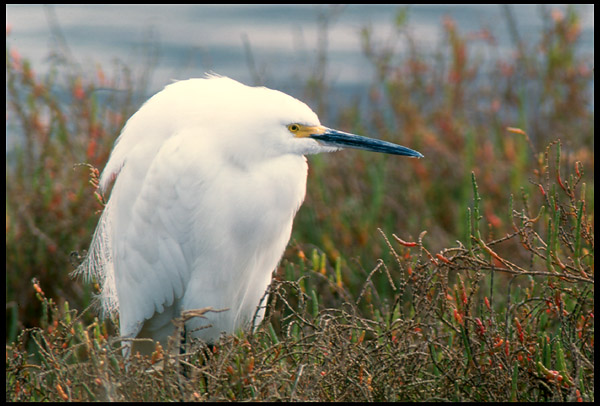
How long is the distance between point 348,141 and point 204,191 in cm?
47

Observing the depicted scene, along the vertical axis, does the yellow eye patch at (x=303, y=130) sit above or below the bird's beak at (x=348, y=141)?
above

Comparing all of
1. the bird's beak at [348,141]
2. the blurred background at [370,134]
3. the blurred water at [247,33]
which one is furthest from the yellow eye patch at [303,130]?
the blurred water at [247,33]

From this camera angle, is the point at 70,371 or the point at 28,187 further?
the point at 28,187

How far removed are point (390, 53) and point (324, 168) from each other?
0.92 m

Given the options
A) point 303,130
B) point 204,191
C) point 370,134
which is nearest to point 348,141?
point 303,130

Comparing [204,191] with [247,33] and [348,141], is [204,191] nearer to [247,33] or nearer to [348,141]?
[348,141]

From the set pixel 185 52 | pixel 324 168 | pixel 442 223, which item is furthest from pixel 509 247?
pixel 185 52

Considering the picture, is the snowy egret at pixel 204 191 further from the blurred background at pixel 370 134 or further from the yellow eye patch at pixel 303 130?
the blurred background at pixel 370 134

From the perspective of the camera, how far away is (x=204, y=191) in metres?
2.48

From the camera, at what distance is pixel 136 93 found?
420 centimetres

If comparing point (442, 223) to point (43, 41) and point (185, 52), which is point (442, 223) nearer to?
point (185, 52)

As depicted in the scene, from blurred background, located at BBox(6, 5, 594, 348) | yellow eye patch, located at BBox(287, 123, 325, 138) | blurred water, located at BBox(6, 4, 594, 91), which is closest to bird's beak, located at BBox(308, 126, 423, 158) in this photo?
yellow eye patch, located at BBox(287, 123, 325, 138)

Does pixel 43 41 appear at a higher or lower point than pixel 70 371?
higher

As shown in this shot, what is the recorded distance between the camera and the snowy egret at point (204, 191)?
246 cm
